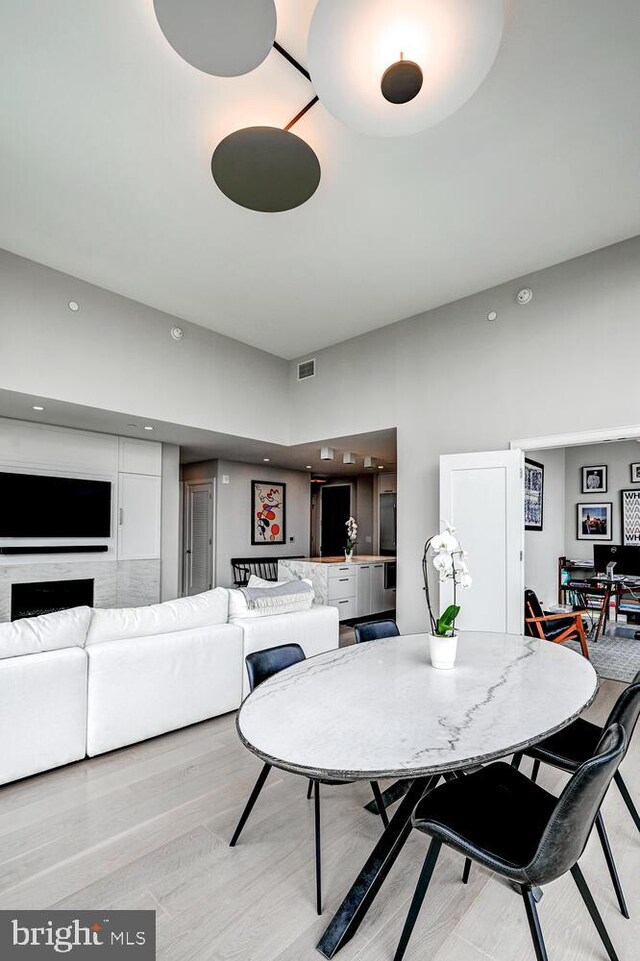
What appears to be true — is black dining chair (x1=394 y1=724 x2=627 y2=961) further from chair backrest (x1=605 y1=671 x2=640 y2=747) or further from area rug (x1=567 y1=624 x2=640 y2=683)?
area rug (x1=567 y1=624 x2=640 y2=683)

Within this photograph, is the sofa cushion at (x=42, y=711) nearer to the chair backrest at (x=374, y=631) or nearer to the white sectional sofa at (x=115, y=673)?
the white sectional sofa at (x=115, y=673)

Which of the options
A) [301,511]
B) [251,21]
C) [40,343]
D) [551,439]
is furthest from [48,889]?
[301,511]

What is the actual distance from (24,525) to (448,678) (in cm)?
465

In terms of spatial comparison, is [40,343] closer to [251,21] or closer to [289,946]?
[251,21]

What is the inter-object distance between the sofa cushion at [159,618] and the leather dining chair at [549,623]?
272 cm

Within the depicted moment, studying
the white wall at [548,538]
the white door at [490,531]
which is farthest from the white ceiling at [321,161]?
the white wall at [548,538]

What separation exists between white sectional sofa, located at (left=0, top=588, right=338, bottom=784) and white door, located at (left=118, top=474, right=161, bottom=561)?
2777 mm

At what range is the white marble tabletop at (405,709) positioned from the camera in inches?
53.6

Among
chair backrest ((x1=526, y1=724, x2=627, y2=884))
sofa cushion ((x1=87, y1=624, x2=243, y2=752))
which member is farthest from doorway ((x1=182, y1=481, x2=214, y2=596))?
chair backrest ((x1=526, y1=724, x2=627, y2=884))

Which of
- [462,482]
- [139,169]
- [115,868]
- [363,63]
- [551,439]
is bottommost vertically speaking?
[115,868]

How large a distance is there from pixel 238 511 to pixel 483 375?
14.7 feet

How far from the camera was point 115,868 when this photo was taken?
1.91 m

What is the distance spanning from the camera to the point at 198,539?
789cm

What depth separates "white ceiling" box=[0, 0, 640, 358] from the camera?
2.20m
